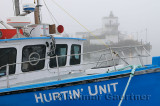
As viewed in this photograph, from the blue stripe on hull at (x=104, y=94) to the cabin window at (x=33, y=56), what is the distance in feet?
3.81

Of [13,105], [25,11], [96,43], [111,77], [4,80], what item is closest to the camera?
[111,77]

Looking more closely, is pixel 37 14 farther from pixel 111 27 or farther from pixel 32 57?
pixel 111 27

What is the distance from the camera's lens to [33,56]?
5848 millimetres

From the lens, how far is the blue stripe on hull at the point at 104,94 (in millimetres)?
4578

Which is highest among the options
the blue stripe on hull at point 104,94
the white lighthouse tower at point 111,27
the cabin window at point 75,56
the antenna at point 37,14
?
the white lighthouse tower at point 111,27

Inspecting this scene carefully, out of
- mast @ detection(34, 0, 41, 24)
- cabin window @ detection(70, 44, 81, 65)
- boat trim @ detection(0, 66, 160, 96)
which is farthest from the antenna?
boat trim @ detection(0, 66, 160, 96)

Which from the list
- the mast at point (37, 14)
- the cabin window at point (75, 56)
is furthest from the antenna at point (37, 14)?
the cabin window at point (75, 56)

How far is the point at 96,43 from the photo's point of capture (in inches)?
2344

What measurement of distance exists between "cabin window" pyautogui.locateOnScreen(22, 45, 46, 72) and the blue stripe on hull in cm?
116

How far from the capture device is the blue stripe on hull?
4.58 m

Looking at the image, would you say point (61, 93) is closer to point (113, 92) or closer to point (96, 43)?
point (113, 92)

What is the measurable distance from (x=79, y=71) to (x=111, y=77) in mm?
2340

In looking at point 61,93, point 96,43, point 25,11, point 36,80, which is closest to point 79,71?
point 36,80

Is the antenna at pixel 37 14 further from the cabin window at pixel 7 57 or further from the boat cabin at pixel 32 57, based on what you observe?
the cabin window at pixel 7 57
